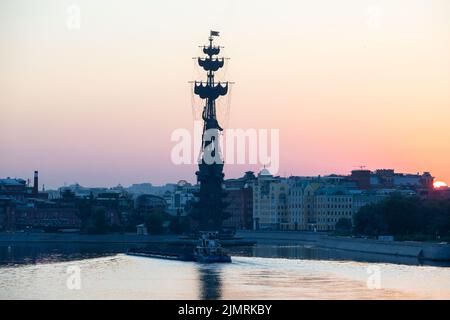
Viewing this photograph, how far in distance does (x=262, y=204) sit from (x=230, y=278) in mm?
53912

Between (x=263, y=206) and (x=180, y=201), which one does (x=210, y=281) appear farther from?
(x=180, y=201)

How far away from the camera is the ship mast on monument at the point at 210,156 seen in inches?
2778

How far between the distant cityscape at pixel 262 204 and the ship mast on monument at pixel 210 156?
14.3m

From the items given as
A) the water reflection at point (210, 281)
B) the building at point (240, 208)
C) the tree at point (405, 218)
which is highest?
the building at point (240, 208)

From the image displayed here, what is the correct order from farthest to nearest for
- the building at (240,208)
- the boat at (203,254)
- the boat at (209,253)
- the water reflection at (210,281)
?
1. the building at (240,208)
2. the boat at (203,254)
3. the boat at (209,253)
4. the water reflection at (210,281)

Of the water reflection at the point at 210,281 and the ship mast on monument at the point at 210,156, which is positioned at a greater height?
the ship mast on monument at the point at 210,156

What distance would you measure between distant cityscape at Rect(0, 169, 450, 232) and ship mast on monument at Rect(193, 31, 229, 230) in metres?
14.3

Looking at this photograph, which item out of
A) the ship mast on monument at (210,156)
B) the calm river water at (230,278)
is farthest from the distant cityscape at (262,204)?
the calm river water at (230,278)

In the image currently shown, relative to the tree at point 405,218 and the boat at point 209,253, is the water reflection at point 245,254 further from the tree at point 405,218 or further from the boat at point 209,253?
the tree at point 405,218

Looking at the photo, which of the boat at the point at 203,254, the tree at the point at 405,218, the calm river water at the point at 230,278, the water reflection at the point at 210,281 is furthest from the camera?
the tree at the point at 405,218

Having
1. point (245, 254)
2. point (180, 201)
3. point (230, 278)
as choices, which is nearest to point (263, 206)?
point (180, 201)
